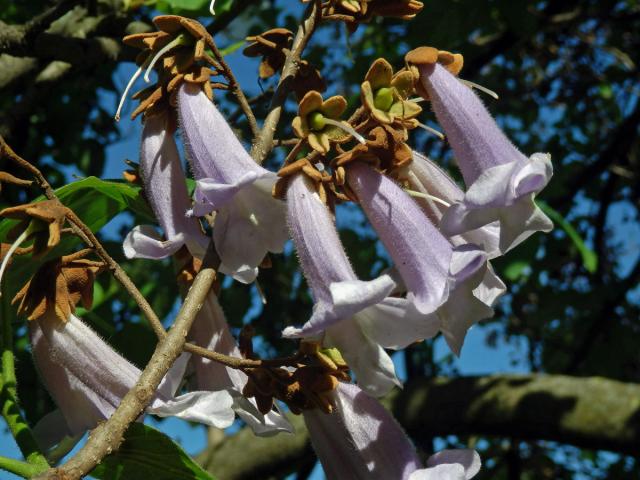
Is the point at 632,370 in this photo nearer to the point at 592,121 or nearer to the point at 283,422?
the point at 592,121

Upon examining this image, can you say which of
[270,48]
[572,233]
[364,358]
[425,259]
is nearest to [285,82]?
[270,48]

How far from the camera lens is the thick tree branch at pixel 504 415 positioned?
304 cm

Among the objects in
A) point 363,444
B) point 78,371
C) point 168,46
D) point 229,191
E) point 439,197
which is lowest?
point 363,444

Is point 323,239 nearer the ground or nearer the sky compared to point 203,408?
nearer the sky

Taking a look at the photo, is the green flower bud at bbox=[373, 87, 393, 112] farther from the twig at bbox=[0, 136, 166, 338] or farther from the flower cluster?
the twig at bbox=[0, 136, 166, 338]

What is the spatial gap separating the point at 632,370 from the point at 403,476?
416 centimetres

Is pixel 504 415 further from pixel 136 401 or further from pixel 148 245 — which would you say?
pixel 136 401

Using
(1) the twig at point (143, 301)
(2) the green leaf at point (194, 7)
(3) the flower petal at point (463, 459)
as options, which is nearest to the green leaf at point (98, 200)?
(1) the twig at point (143, 301)

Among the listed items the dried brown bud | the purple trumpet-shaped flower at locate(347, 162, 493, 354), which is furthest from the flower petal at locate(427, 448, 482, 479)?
the dried brown bud

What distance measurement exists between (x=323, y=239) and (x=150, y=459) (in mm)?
443

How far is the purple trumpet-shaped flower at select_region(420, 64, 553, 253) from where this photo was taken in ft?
4.10

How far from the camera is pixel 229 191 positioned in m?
1.27

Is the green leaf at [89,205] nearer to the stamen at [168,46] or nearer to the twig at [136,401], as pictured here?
the stamen at [168,46]

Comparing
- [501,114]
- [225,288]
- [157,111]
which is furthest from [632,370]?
[157,111]
